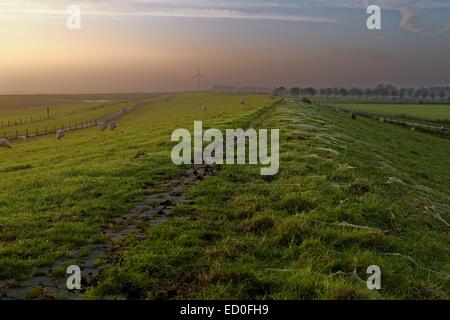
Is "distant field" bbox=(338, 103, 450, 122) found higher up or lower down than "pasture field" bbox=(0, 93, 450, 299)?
higher up

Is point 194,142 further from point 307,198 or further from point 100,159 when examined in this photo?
point 307,198

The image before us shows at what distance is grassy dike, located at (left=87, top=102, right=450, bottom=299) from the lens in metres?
7.90

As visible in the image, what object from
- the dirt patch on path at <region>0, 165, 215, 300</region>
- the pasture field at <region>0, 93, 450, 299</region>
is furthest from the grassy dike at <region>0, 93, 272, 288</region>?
the dirt patch on path at <region>0, 165, 215, 300</region>

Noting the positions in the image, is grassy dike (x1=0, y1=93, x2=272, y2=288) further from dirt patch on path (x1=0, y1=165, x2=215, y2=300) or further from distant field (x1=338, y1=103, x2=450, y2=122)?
distant field (x1=338, y1=103, x2=450, y2=122)

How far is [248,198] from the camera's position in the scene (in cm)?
1366

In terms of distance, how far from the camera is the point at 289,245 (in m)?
10.1

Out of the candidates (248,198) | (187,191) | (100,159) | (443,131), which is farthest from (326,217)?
(443,131)

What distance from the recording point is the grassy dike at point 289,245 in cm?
790

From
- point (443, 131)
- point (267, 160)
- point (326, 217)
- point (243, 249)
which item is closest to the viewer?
point (243, 249)

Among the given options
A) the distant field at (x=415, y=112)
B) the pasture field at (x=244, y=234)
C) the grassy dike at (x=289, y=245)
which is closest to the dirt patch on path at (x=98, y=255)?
the pasture field at (x=244, y=234)

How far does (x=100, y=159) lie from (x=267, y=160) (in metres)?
9.35

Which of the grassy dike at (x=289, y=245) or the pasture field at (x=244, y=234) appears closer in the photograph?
the grassy dike at (x=289, y=245)

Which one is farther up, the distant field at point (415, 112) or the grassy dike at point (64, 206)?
the distant field at point (415, 112)

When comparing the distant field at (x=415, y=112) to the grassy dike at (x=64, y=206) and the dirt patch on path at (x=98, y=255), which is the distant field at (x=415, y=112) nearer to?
the grassy dike at (x=64, y=206)
